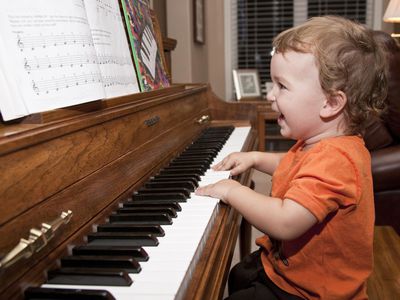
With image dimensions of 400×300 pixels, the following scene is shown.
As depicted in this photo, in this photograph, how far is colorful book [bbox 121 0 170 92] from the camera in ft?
5.33

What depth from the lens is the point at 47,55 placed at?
89cm

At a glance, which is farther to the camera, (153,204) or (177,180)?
(177,180)

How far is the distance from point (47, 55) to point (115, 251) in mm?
401

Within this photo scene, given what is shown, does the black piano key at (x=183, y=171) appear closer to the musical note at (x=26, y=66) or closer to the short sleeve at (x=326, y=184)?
the short sleeve at (x=326, y=184)

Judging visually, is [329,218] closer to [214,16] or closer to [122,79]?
[122,79]

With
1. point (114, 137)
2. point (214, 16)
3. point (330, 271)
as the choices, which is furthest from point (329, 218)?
point (214, 16)

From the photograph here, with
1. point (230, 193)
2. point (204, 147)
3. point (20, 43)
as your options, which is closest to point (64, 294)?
point (20, 43)

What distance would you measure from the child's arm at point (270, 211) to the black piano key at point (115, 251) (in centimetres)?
37

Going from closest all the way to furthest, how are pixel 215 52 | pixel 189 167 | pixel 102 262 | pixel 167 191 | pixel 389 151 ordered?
pixel 102 262
pixel 167 191
pixel 189 167
pixel 389 151
pixel 215 52

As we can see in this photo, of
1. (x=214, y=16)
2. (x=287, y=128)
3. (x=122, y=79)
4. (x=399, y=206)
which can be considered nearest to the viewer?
(x=287, y=128)

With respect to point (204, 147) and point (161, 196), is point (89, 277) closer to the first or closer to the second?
point (161, 196)

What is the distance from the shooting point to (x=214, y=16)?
566 centimetres

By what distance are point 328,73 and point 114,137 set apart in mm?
560

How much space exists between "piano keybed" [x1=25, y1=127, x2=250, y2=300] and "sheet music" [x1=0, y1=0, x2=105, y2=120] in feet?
0.93
